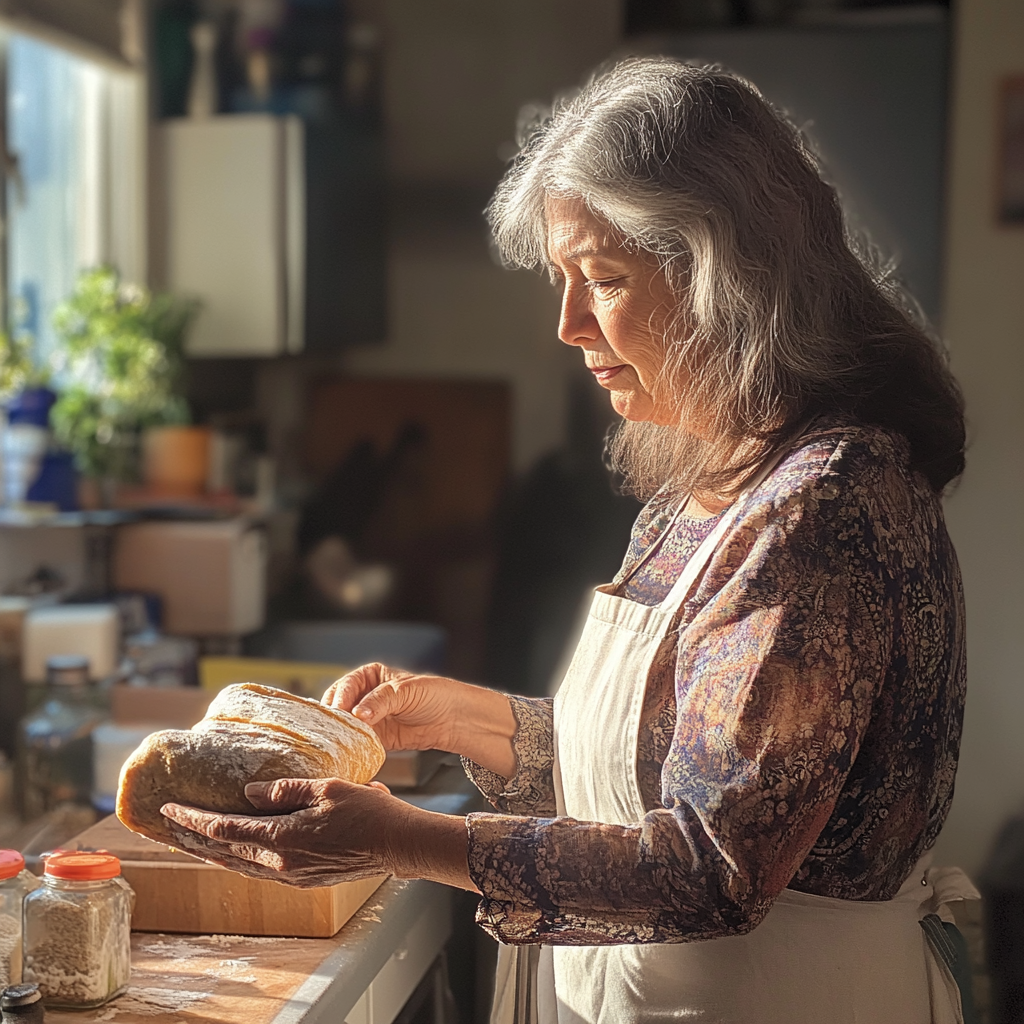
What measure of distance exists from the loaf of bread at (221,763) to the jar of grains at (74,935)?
5 cm

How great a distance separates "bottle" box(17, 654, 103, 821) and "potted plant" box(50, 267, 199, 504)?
608 millimetres

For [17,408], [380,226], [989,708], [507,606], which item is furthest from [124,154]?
[989,708]

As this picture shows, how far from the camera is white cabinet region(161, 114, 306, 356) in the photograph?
8.82ft

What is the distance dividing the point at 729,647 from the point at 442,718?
0.46 meters

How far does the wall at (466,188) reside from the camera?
277 cm

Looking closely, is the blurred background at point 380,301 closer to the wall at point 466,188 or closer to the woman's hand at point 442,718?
the wall at point 466,188

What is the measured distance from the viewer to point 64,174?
2.65 metres

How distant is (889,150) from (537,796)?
1.84m

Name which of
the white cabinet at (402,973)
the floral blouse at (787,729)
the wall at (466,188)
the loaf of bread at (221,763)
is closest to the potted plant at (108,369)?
the wall at (466,188)

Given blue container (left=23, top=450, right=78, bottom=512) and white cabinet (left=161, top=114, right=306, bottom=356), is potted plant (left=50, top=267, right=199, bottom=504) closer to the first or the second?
blue container (left=23, top=450, right=78, bottom=512)

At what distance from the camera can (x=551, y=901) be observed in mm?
844

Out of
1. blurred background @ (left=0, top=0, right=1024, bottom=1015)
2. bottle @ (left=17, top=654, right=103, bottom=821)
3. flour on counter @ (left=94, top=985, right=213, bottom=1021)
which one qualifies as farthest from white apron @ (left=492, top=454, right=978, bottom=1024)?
blurred background @ (left=0, top=0, right=1024, bottom=1015)

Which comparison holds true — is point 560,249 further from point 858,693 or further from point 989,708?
point 989,708

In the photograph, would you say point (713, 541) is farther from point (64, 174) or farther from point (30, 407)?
point (64, 174)
